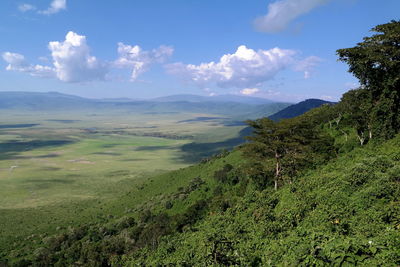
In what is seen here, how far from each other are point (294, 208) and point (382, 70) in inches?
844

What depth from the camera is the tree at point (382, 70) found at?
94.1ft

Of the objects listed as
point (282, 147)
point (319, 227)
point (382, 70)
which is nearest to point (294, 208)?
point (319, 227)

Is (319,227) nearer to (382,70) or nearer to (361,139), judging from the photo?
(382,70)

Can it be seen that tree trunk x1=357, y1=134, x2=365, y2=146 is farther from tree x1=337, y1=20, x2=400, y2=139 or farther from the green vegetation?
tree x1=337, y1=20, x2=400, y2=139

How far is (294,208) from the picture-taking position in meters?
20.0

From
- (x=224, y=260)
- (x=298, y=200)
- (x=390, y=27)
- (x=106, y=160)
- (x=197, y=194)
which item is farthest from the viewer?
(x=106, y=160)

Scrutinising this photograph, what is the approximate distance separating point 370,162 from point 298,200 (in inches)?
286

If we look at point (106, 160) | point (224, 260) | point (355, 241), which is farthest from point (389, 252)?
point (106, 160)

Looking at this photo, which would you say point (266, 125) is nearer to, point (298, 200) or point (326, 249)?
point (298, 200)

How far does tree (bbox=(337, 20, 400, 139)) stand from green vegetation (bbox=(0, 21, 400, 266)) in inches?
4.5

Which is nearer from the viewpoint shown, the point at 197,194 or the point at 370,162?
the point at 370,162

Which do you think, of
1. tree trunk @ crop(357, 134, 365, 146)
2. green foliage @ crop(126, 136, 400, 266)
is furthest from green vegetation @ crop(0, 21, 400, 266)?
tree trunk @ crop(357, 134, 365, 146)

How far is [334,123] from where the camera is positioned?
174 feet

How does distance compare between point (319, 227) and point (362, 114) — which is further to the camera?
point (362, 114)
